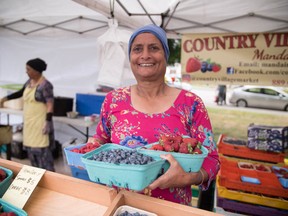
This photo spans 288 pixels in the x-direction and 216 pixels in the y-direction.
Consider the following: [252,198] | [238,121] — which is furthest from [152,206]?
[238,121]

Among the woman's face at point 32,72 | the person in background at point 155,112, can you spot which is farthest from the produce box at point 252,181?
the woman's face at point 32,72

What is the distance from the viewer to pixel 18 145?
434cm

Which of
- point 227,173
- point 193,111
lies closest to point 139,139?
point 193,111

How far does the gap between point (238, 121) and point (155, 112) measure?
776 centimetres

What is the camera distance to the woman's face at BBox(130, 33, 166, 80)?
115 centimetres

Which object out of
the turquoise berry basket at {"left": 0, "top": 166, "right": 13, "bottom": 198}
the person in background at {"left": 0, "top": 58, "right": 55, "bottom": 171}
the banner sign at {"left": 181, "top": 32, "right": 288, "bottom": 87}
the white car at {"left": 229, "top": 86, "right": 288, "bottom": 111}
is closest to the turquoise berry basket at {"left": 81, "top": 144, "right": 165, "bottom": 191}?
the turquoise berry basket at {"left": 0, "top": 166, "right": 13, "bottom": 198}

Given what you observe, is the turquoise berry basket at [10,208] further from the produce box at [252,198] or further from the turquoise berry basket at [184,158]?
the produce box at [252,198]

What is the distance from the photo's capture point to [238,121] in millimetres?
8188

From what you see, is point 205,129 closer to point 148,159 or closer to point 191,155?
point 191,155

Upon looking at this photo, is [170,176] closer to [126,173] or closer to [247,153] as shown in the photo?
[126,173]

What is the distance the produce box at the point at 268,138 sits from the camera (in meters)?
2.70

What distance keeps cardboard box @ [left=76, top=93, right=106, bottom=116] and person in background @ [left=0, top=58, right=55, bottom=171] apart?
111 centimetres

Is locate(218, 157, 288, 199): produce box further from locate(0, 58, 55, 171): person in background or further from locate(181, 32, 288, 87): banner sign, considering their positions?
locate(0, 58, 55, 171): person in background

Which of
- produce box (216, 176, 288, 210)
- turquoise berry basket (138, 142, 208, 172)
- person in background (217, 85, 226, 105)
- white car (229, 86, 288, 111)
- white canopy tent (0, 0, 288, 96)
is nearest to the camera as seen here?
turquoise berry basket (138, 142, 208, 172)
